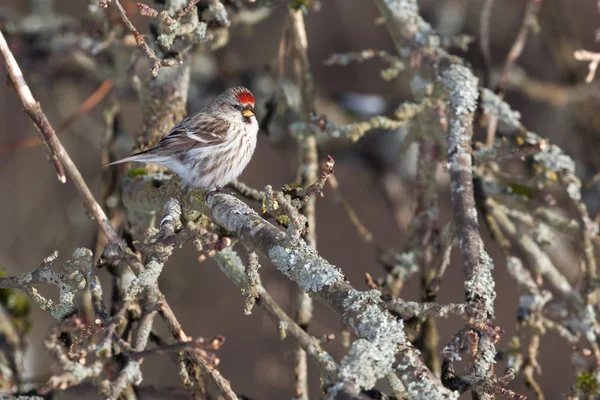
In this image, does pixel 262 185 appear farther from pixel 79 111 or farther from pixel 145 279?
pixel 145 279

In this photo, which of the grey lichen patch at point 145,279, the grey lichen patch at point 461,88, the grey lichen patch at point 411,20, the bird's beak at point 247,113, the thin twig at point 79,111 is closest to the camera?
the grey lichen patch at point 145,279

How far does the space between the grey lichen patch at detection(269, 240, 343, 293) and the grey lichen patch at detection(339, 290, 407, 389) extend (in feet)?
0.30

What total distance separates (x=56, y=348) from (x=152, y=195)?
42.1 inches

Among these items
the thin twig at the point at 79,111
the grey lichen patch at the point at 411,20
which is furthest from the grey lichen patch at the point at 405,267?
the thin twig at the point at 79,111

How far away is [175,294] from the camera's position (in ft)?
15.2

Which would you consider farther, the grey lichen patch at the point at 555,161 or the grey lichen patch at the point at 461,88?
the grey lichen patch at the point at 555,161

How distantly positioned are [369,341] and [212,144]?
178 centimetres

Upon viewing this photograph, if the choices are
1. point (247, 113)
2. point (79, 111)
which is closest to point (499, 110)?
point (247, 113)

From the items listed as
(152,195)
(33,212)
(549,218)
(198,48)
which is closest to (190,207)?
(152,195)

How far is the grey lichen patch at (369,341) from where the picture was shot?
1.54 meters

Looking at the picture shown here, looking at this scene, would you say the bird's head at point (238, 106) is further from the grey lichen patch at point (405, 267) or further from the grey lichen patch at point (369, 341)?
the grey lichen patch at point (369, 341)

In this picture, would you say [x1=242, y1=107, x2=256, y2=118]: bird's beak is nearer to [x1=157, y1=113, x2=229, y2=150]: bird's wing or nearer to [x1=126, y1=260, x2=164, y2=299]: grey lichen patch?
[x1=157, y1=113, x2=229, y2=150]: bird's wing

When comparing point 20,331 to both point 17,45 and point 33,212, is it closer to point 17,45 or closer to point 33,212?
point 17,45

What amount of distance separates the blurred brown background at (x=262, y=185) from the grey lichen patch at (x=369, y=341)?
259cm
